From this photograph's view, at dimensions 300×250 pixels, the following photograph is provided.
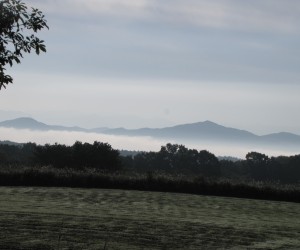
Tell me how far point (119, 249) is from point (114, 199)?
18.3m

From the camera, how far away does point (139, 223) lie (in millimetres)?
21453

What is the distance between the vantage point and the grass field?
16.8 meters

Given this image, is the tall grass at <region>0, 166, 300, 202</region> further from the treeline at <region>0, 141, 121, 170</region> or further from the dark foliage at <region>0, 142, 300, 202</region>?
the treeline at <region>0, 141, 121, 170</region>

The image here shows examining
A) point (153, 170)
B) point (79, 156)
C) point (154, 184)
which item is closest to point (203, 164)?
point (79, 156)

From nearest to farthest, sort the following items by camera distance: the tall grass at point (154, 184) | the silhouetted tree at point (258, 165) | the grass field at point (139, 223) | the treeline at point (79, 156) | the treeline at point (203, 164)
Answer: the grass field at point (139, 223)
the tall grass at point (154, 184)
the treeline at point (79, 156)
the treeline at point (203, 164)
the silhouetted tree at point (258, 165)

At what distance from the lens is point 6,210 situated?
23.6 metres

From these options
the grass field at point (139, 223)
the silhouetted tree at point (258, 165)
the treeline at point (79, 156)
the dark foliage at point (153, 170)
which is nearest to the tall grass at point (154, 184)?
the dark foliage at point (153, 170)

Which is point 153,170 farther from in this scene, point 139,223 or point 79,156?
point 139,223

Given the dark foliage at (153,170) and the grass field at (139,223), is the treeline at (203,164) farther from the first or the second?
the grass field at (139,223)

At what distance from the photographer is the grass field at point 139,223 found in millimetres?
16750

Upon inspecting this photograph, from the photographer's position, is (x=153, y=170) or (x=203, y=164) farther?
(x=203, y=164)

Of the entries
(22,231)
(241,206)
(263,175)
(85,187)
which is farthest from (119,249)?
(263,175)

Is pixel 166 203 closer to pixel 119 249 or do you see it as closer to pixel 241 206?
pixel 241 206

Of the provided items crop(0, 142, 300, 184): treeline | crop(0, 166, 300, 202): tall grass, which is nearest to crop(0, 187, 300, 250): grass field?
crop(0, 166, 300, 202): tall grass
